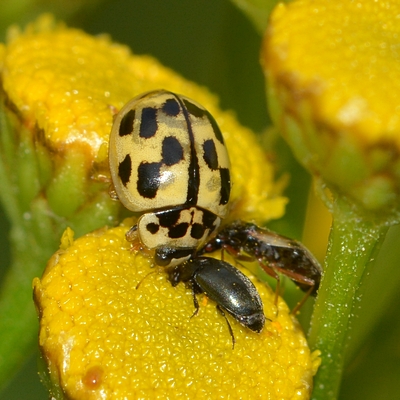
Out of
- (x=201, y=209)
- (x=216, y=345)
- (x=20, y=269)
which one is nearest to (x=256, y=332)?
(x=216, y=345)

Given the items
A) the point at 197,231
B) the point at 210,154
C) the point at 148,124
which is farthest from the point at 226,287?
the point at 148,124

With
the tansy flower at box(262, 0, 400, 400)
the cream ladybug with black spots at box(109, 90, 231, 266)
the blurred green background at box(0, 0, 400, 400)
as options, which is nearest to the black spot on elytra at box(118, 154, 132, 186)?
the cream ladybug with black spots at box(109, 90, 231, 266)

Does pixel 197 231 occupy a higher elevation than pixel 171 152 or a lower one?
lower

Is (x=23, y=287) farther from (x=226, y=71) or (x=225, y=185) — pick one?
(x=226, y=71)

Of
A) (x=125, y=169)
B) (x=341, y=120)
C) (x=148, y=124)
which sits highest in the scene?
(x=341, y=120)

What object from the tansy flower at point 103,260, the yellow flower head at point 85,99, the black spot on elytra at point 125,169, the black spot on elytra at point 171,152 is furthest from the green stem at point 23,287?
the black spot on elytra at point 171,152

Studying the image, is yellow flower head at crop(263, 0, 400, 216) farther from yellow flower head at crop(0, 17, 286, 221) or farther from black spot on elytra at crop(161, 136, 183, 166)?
yellow flower head at crop(0, 17, 286, 221)
